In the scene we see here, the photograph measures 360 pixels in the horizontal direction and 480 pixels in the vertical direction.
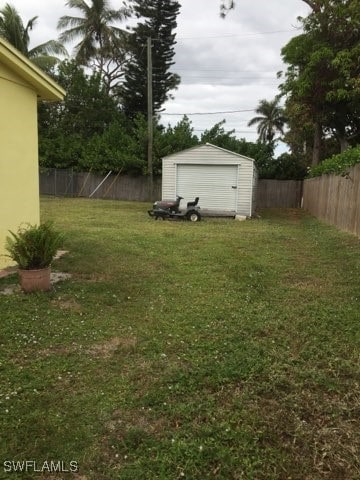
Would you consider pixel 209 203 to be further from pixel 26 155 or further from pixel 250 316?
pixel 250 316

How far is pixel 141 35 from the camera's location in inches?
1101

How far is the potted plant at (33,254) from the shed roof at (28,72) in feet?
8.60

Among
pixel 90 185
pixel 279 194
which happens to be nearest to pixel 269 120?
pixel 279 194

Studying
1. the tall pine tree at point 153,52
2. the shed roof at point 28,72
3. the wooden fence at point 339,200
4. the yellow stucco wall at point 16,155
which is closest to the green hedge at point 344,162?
the wooden fence at point 339,200

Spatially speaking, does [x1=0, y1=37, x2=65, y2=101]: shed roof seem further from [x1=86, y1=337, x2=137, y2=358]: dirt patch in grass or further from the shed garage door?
the shed garage door

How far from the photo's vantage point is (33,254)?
4855mm

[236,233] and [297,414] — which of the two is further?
[236,233]

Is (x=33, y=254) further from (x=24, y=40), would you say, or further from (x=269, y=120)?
(x=269, y=120)

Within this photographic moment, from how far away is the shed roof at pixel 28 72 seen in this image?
18.7ft

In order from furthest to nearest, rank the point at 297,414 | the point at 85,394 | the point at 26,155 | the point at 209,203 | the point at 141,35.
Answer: the point at 141,35 → the point at 209,203 → the point at 26,155 → the point at 85,394 → the point at 297,414

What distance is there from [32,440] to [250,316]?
99.0 inches

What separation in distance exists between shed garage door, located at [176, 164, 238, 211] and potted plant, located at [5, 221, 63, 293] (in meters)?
11.2

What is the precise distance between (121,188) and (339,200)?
14.4m

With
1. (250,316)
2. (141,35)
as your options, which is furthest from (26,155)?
(141,35)
